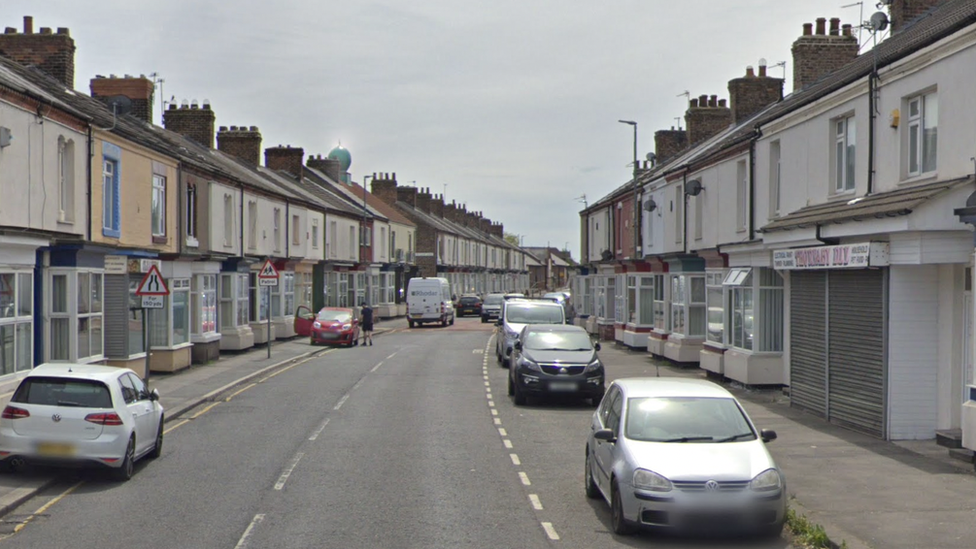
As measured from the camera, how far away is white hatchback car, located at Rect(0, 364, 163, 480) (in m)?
12.5

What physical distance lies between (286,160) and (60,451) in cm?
4634

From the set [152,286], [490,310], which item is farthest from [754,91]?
[490,310]

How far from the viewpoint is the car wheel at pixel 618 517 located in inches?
384

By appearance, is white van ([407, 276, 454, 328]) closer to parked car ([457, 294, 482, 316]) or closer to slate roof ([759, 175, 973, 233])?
parked car ([457, 294, 482, 316])

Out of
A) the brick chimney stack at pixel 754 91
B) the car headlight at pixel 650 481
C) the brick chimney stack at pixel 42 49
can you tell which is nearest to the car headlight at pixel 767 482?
the car headlight at pixel 650 481

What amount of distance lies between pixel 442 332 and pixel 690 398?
139 ft

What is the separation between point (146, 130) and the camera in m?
30.1

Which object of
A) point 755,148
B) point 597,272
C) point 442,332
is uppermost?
point 755,148

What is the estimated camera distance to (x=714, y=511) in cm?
928

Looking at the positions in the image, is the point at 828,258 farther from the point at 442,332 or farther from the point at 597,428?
the point at 442,332

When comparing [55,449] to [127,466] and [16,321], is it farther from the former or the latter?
[16,321]

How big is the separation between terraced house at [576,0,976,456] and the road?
4.90 metres

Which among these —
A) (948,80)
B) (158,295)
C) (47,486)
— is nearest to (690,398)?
(948,80)

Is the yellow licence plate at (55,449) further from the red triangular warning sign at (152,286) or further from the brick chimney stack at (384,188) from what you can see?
the brick chimney stack at (384,188)
